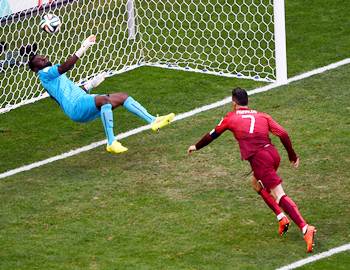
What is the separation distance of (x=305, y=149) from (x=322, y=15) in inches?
201

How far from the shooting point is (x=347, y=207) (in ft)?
43.5

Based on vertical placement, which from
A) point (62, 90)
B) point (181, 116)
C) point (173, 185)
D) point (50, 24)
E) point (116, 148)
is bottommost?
point (181, 116)

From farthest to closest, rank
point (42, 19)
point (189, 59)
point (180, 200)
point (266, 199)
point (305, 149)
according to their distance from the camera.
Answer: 1. point (189, 59)
2. point (42, 19)
3. point (305, 149)
4. point (180, 200)
5. point (266, 199)

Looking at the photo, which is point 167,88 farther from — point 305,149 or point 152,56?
point 305,149

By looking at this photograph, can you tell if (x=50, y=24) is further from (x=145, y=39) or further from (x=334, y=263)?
(x=334, y=263)

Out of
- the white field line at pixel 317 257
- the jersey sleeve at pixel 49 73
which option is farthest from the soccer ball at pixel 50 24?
the white field line at pixel 317 257

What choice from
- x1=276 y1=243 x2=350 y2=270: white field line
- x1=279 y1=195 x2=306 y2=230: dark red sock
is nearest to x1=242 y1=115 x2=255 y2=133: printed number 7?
x1=279 y1=195 x2=306 y2=230: dark red sock

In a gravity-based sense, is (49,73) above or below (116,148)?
above

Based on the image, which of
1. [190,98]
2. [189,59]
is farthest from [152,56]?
[190,98]

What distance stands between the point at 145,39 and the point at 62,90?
4.09 meters

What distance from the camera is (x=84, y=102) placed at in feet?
48.7

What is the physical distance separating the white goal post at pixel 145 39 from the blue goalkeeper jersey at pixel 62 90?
2375 millimetres

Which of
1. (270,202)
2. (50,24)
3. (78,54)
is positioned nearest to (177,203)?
(270,202)

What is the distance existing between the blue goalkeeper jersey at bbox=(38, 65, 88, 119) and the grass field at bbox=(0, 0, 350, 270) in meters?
0.75
